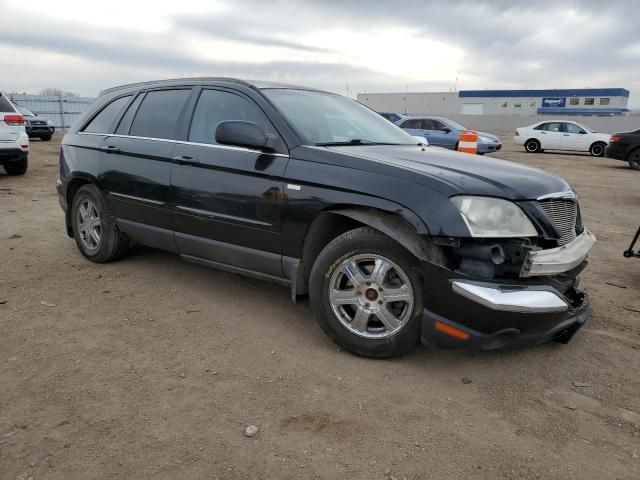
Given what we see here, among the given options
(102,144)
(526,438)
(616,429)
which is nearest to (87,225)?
(102,144)

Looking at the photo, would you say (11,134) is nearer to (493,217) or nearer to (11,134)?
(11,134)

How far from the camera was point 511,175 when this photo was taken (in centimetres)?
314

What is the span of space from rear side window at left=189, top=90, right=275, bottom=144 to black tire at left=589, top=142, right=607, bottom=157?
2080 cm

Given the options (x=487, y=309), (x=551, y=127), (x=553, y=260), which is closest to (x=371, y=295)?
(x=487, y=309)

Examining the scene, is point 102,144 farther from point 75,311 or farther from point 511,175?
point 511,175

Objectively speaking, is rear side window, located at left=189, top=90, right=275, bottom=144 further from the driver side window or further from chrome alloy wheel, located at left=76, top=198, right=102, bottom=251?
the driver side window

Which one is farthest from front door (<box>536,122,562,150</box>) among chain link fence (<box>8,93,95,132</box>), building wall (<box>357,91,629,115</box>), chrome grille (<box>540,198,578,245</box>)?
building wall (<box>357,91,629,115</box>)

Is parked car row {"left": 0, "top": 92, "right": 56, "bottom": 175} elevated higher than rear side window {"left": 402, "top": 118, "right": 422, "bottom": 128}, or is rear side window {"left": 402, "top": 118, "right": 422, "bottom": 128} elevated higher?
rear side window {"left": 402, "top": 118, "right": 422, "bottom": 128}

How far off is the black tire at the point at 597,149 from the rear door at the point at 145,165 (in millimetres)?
20769

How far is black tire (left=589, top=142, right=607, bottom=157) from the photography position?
20.6 meters

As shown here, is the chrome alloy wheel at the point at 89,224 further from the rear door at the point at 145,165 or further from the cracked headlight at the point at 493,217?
the cracked headlight at the point at 493,217

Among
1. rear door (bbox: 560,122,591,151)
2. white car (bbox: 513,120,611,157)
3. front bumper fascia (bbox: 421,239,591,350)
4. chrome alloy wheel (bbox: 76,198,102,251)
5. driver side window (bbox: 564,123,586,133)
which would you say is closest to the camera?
front bumper fascia (bbox: 421,239,591,350)

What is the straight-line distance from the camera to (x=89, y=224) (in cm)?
496

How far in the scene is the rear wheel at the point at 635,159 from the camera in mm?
15297
